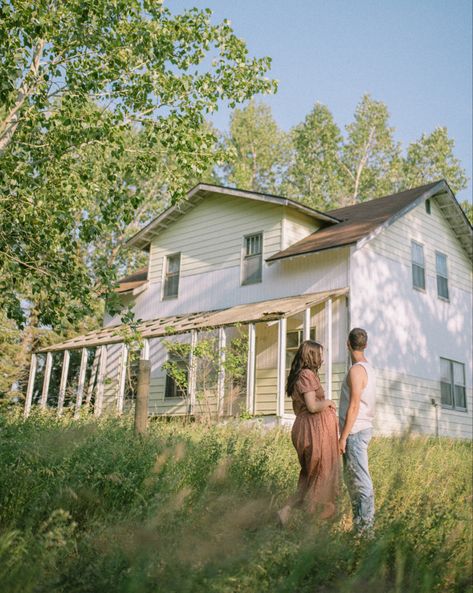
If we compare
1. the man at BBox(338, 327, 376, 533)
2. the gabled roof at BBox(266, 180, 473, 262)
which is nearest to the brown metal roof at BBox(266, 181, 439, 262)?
the gabled roof at BBox(266, 180, 473, 262)

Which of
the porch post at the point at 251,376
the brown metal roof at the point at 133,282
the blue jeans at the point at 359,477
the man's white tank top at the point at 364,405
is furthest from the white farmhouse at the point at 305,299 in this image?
the blue jeans at the point at 359,477

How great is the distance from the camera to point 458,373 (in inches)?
758

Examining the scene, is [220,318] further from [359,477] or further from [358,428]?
[359,477]

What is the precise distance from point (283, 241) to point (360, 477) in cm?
1273

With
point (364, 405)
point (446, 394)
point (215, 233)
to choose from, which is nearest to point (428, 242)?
point (446, 394)

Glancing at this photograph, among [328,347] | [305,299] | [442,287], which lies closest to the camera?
[328,347]

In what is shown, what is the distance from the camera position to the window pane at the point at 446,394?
720 inches

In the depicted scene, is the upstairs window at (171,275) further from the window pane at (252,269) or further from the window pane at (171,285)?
the window pane at (252,269)

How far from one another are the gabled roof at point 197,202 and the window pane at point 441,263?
3.39 meters

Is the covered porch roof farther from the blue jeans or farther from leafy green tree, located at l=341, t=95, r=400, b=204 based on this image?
leafy green tree, located at l=341, t=95, r=400, b=204

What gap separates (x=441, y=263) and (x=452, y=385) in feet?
12.2

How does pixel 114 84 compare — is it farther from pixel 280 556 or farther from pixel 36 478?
pixel 280 556

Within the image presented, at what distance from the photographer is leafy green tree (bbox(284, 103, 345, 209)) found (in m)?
38.4

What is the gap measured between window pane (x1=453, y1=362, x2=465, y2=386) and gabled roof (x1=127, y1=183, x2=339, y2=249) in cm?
570
